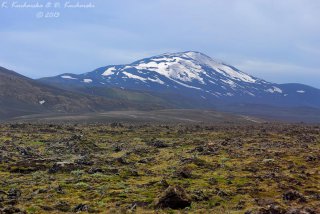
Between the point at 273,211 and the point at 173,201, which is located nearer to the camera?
the point at 273,211

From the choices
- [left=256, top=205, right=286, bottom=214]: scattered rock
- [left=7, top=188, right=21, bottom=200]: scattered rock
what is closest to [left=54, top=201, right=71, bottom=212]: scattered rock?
[left=7, top=188, right=21, bottom=200]: scattered rock

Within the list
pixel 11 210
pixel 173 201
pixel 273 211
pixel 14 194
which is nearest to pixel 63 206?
pixel 11 210

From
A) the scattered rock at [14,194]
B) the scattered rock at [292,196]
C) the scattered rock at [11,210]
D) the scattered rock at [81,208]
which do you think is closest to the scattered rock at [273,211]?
the scattered rock at [292,196]

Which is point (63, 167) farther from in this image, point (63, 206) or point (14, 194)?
point (63, 206)

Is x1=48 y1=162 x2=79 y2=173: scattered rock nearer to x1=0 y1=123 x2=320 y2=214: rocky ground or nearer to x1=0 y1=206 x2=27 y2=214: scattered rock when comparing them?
x1=0 y1=123 x2=320 y2=214: rocky ground

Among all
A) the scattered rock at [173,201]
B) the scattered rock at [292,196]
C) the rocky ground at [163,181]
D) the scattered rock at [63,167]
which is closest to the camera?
the scattered rock at [173,201]

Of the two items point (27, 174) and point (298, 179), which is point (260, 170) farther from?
point (27, 174)

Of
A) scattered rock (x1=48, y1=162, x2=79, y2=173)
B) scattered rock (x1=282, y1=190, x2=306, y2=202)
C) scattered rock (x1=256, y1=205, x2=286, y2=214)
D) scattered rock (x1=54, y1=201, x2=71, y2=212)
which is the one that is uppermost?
scattered rock (x1=256, y1=205, x2=286, y2=214)

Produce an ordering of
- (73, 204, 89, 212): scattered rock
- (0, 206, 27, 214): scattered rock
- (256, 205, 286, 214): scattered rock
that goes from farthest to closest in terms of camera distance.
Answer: (73, 204, 89, 212): scattered rock
(0, 206, 27, 214): scattered rock
(256, 205, 286, 214): scattered rock

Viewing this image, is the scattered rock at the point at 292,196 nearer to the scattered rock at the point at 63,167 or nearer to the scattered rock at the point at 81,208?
the scattered rock at the point at 81,208

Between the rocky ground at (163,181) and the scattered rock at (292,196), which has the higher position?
the scattered rock at (292,196)

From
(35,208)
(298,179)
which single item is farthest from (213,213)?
(298,179)

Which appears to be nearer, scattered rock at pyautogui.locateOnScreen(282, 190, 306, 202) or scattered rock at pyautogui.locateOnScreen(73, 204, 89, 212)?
scattered rock at pyautogui.locateOnScreen(73, 204, 89, 212)

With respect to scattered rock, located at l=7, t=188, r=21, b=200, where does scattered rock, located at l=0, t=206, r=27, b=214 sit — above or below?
above
